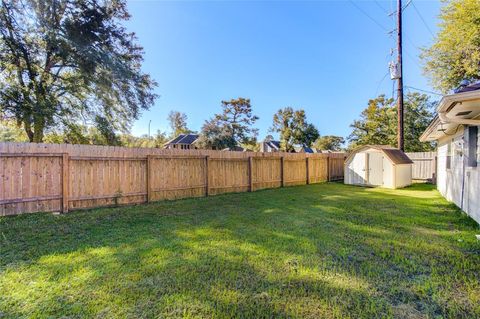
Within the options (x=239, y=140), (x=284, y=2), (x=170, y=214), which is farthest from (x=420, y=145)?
(x=170, y=214)

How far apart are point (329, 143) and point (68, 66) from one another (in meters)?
41.6

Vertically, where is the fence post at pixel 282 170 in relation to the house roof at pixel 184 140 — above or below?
below

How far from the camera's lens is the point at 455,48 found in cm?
1084

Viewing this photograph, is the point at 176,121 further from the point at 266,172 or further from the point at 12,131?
the point at 266,172

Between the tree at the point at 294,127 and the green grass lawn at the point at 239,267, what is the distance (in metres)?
31.1

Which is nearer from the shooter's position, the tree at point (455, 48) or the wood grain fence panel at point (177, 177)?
the wood grain fence panel at point (177, 177)

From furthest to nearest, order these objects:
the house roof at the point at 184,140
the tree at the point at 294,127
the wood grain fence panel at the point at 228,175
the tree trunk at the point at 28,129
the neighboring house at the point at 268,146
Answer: the neighboring house at the point at 268,146 → the tree at the point at 294,127 → the house roof at the point at 184,140 → the tree trunk at the point at 28,129 → the wood grain fence panel at the point at 228,175

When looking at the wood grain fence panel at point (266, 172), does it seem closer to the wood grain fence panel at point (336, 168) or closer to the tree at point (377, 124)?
the wood grain fence panel at point (336, 168)

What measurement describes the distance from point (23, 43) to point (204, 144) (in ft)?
69.3

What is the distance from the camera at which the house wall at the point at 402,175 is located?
10844mm

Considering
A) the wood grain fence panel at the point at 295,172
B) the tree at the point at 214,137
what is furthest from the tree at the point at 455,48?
the tree at the point at 214,137

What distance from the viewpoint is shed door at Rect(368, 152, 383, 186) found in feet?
37.0

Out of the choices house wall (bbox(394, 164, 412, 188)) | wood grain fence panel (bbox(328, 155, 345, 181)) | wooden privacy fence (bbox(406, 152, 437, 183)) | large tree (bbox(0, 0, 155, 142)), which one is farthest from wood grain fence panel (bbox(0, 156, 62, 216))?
wooden privacy fence (bbox(406, 152, 437, 183))

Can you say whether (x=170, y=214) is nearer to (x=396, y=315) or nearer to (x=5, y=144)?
(x=5, y=144)
